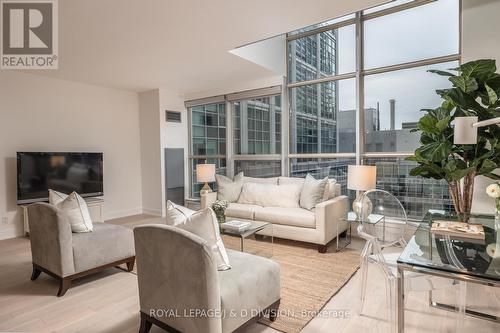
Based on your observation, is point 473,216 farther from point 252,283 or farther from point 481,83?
point 252,283

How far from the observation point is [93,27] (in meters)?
2.94

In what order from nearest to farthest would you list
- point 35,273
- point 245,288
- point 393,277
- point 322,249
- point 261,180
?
point 245,288 < point 393,277 < point 35,273 < point 322,249 < point 261,180

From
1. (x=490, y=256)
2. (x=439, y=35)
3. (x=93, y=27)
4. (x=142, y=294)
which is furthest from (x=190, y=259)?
(x=439, y=35)

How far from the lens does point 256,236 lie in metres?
4.27

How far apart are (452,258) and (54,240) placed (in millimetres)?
2964

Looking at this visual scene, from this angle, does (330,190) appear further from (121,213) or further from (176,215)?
(121,213)

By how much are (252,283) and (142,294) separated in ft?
2.43

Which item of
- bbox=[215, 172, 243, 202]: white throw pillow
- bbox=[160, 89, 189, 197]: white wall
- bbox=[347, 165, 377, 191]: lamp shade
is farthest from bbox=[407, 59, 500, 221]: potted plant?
bbox=[160, 89, 189, 197]: white wall

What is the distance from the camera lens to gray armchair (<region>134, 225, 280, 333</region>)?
1.54 metres

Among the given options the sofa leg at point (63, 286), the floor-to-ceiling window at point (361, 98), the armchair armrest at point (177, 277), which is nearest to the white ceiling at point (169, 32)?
the floor-to-ceiling window at point (361, 98)

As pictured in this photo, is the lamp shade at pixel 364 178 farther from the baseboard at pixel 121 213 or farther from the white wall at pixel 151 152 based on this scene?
the baseboard at pixel 121 213

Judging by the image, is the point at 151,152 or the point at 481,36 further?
the point at 151,152

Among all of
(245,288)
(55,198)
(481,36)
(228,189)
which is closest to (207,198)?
(228,189)

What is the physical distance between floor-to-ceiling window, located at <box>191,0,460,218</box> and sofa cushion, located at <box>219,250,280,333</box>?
2655 millimetres
